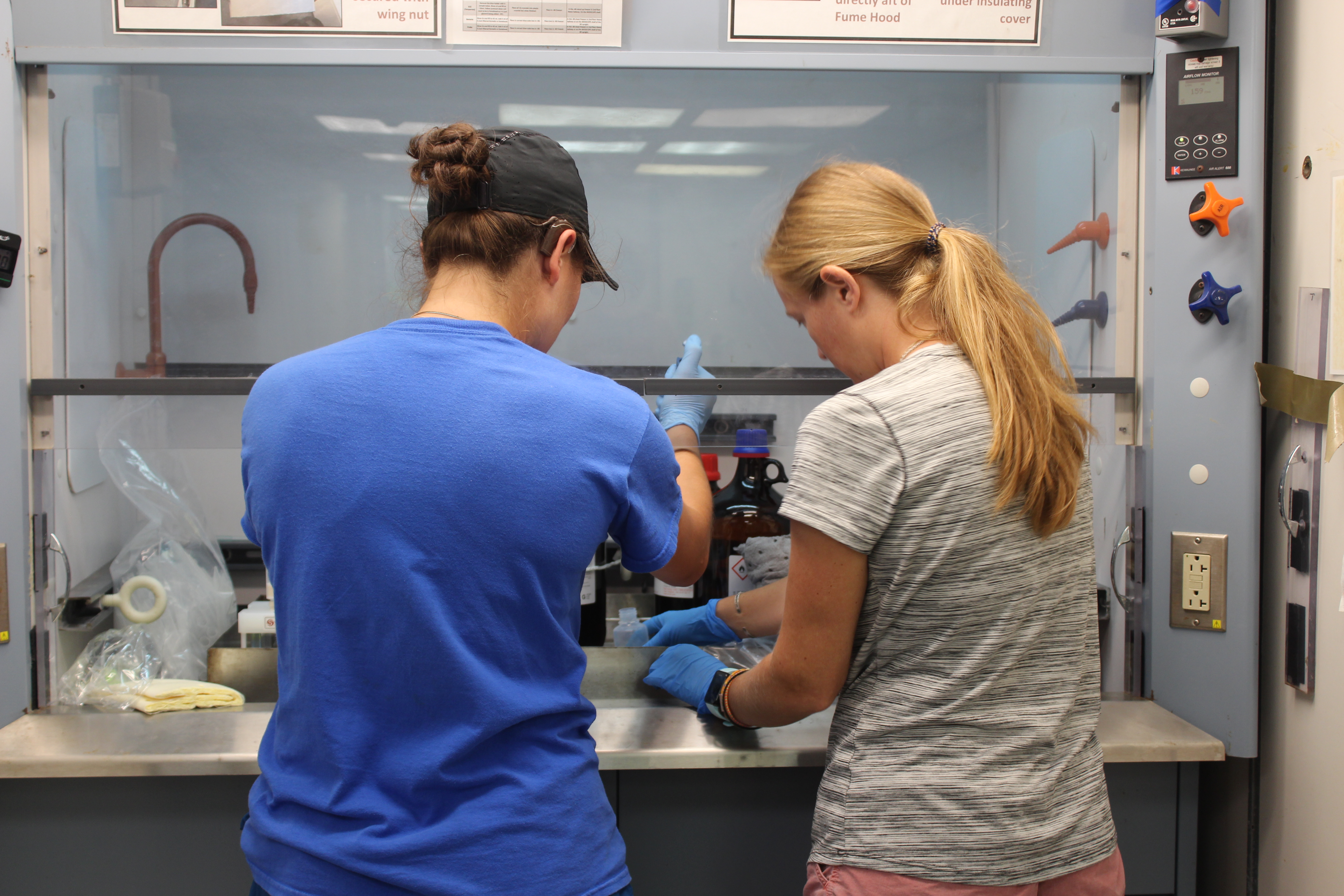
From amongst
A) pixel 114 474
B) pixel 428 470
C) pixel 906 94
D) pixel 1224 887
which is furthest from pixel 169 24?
pixel 1224 887

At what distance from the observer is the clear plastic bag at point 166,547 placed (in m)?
1.34

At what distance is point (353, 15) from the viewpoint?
120 centimetres

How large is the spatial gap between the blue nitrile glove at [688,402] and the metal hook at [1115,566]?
643mm

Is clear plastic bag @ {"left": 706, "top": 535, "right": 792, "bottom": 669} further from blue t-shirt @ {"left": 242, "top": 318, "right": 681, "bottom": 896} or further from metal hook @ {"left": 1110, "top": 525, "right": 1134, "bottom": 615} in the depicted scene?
blue t-shirt @ {"left": 242, "top": 318, "right": 681, "bottom": 896}

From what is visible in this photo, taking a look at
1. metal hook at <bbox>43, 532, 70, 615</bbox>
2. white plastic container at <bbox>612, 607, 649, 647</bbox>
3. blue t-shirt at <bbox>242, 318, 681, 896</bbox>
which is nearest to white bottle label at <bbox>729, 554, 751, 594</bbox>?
white plastic container at <bbox>612, 607, 649, 647</bbox>

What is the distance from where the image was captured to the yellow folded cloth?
1.18 m

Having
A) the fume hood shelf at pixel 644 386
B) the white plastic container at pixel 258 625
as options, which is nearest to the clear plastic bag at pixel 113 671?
the white plastic container at pixel 258 625

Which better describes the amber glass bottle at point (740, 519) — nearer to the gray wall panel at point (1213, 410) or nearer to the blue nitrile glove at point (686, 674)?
the blue nitrile glove at point (686, 674)

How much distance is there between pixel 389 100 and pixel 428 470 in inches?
37.8

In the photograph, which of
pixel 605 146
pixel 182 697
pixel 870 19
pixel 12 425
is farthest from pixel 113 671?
pixel 870 19

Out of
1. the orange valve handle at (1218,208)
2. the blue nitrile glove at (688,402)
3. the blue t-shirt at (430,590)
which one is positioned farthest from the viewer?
the blue nitrile glove at (688,402)

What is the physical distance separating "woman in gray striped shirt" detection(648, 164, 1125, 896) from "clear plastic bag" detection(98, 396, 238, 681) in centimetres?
102

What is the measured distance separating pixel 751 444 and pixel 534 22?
2.25ft

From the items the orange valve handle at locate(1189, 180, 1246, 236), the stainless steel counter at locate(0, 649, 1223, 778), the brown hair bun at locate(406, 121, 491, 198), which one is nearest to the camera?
the brown hair bun at locate(406, 121, 491, 198)
